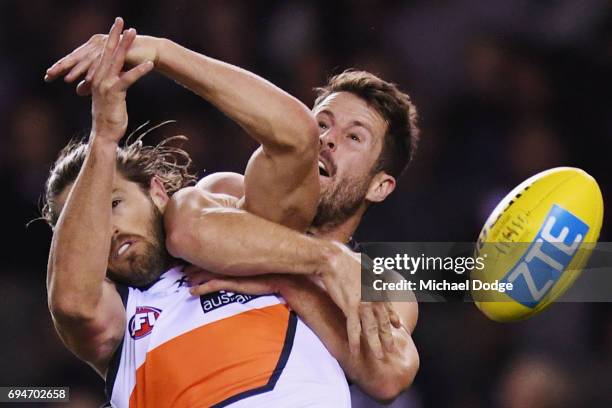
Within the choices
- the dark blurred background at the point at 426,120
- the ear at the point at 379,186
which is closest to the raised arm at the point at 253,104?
the ear at the point at 379,186

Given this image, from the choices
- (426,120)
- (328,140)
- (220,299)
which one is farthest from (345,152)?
(426,120)

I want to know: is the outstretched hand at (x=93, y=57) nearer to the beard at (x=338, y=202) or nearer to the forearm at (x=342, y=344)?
the forearm at (x=342, y=344)

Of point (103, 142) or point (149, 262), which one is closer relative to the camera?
point (103, 142)

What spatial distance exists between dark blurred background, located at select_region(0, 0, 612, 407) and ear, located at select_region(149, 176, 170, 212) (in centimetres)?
157

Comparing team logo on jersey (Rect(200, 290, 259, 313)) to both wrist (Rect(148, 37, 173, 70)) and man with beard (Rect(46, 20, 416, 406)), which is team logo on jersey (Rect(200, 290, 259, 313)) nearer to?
man with beard (Rect(46, 20, 416, 406))

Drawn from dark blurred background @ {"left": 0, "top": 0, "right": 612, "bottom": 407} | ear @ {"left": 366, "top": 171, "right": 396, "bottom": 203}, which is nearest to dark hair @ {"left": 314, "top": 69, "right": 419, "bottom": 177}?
ear @ {"left": 366, "top": 171, "right": 396, "bottom": 203}

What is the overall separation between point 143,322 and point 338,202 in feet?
2.42

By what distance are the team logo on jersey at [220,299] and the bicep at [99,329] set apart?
0.69 feet

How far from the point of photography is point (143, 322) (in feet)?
8.27

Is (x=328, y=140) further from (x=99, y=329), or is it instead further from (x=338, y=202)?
(x=99, y=329)

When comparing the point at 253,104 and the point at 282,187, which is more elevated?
the point at 253,104

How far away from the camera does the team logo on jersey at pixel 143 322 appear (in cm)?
251

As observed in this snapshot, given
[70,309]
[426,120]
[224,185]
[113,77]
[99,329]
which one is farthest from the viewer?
[426,120]

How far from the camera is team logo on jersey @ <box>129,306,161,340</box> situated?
2508mm
